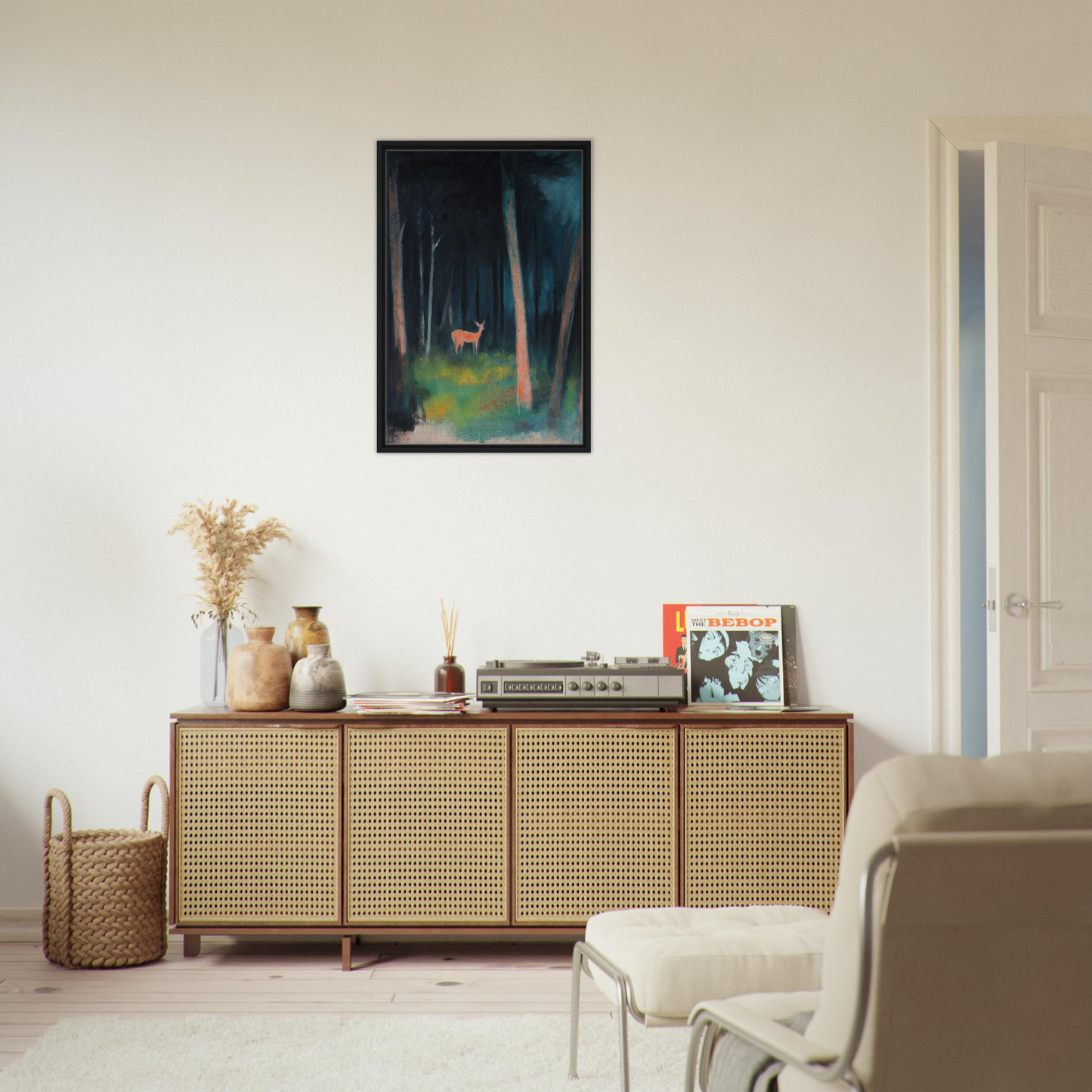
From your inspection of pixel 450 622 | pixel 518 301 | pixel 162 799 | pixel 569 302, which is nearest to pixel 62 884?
pixel 162 799

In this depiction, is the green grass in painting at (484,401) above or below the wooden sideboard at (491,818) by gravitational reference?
above

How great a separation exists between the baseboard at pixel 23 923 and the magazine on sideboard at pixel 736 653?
7.39 feet

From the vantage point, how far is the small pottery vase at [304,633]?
3334mm

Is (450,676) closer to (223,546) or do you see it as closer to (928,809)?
(223,546)

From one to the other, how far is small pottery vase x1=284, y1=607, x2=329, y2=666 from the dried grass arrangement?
0.73 feet

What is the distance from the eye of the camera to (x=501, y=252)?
360 cm

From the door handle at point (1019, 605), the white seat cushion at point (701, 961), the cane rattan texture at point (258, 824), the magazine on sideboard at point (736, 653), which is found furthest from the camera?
the magazine on sideboard at point (736, 653)

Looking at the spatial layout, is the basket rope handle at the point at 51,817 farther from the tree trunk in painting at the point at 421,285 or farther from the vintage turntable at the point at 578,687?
the tree trunk in painting at the point at 421,285

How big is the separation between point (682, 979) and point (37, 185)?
3.28 meters

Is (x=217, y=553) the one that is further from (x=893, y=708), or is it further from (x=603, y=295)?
(x=893, y=708)

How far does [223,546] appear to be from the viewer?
3.38 meters

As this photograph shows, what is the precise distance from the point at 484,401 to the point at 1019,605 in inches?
72.9

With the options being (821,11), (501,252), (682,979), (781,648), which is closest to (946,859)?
(682,979)

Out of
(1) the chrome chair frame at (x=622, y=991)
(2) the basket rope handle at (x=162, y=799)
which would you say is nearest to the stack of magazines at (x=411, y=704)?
(2) the basket rope handle at (x=162, y=799)
